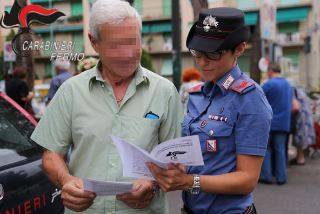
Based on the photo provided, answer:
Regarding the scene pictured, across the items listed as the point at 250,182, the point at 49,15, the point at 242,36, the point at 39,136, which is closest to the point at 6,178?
the point at 39,136

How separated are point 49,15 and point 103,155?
4173 millimetres

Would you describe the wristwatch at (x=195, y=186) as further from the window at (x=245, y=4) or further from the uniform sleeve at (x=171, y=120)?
the window at (x=245, y=4)

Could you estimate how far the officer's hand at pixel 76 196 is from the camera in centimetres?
146

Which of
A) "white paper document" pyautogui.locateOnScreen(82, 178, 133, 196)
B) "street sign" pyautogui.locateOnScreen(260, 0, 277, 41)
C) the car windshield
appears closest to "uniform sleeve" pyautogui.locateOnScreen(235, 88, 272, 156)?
"white paper document" pyautogui.locateOnScreen(82, 178, 133, 196)

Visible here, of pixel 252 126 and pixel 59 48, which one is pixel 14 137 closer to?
pixel 252 126

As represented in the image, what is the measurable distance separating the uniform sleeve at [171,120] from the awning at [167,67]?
31.1 metres

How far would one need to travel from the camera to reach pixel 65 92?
1695 millimetres

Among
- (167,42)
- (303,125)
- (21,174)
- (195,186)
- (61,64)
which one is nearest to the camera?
(195,186)

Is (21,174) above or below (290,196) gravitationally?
above

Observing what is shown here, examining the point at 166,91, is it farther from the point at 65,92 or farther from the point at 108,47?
the point at 65,92

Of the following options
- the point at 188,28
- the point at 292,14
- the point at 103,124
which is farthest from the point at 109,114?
the point at 292,14

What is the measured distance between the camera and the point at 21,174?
2139mm

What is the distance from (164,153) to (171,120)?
16.4 inches

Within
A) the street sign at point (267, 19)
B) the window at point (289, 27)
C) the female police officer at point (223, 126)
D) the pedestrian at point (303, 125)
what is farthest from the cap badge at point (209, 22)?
the window at point (289, 27)
